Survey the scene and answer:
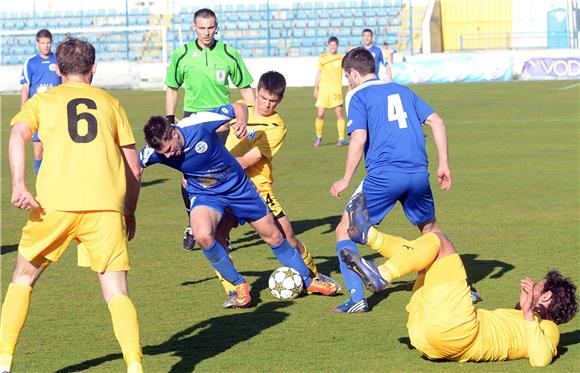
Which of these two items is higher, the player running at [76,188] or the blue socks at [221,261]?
the player running at [76,188]

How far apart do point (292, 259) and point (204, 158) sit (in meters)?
1.23

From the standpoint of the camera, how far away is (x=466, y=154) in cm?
1766

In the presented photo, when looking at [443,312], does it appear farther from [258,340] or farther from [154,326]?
[154,326]

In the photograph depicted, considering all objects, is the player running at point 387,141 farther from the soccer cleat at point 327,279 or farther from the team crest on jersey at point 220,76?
the team crest on jersey at point 220,76

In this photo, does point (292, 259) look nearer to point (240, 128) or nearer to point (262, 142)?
point (262, 142)

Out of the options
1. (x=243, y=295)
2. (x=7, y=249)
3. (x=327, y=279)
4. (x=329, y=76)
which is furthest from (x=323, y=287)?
(x=329, y=76)

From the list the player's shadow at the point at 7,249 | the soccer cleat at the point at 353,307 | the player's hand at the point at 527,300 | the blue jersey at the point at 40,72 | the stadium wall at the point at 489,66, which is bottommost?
the soccer cleat at the point at 353,307

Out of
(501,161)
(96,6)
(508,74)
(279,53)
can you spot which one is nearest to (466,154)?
(501,161)

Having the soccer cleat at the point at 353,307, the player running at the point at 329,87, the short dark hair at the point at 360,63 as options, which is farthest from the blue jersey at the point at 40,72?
the soccer cleat at the point at 353,307

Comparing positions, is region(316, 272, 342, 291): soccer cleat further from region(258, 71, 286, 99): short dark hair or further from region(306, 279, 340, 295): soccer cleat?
region(258, 71, 286, 99): short dark hair

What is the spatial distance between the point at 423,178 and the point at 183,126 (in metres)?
1.81

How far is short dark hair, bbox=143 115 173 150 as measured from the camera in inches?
263

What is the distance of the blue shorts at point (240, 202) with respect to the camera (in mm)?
7707

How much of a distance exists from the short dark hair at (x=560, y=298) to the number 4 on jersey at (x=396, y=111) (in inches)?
65.3
